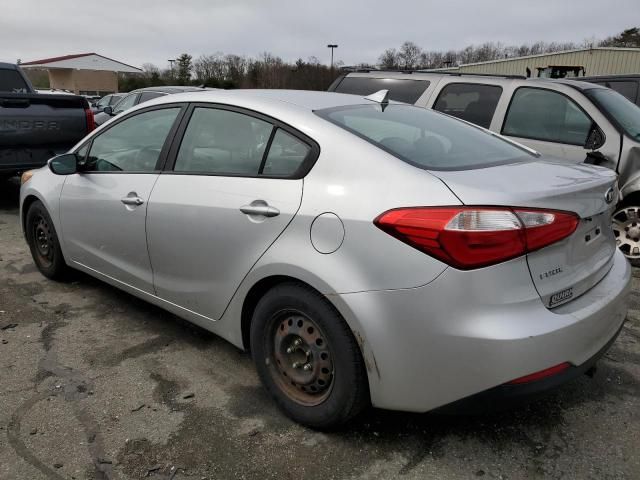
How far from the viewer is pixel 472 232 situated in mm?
2045

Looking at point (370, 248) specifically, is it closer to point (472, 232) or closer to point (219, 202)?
point (472, 232)

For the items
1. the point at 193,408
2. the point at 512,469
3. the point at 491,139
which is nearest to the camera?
the point at 512,469

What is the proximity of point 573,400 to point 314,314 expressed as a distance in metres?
1.54

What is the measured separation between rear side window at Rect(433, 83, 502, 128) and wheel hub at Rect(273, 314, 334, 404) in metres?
3.88

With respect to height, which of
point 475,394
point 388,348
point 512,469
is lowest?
point 512,469

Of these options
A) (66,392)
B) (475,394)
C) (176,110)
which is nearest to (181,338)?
(66,392)

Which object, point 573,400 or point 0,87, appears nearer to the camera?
point 573,400

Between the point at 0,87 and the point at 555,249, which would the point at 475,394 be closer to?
the point at 555,249

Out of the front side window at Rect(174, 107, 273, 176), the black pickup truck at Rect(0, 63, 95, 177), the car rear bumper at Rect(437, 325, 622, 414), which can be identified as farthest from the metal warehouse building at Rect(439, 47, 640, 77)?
the car rear bumper at Rect(437, 325, 622, 414)

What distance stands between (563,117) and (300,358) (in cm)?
408

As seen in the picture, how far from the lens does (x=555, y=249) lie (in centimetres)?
221

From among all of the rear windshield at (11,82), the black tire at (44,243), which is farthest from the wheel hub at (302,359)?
the rear windshield at (11,82)

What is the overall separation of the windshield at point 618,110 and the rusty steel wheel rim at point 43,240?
5026 millimetres

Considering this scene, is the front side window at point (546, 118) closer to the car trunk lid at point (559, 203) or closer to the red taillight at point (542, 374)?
the car trunk lid at point (559, 203)
